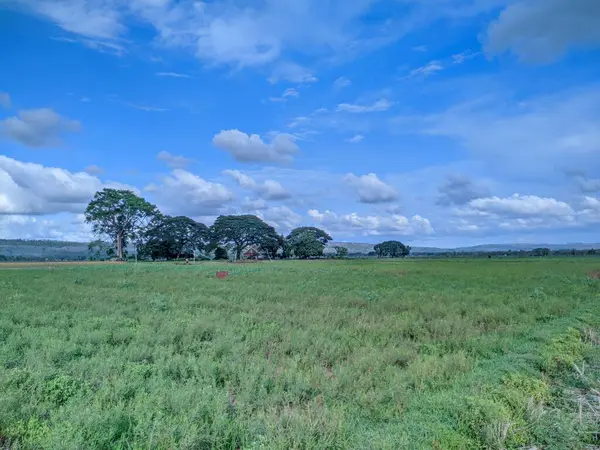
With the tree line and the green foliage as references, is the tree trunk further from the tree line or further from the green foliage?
the green foliage

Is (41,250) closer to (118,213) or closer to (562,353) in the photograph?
(118,213)

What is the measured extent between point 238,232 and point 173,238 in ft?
50.6

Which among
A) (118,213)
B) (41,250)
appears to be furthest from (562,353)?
(41,250)

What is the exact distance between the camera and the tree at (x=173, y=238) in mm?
78125

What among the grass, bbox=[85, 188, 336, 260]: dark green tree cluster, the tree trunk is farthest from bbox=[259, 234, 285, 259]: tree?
the grass

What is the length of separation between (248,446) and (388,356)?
475cm

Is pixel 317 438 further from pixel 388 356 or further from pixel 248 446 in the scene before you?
pixel 388 356

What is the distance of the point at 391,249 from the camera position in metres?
132

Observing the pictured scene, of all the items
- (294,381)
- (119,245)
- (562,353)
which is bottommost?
(294,381)

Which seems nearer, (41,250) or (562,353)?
(562,353)

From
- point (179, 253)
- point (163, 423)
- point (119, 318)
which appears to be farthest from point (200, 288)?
point (179, 253)

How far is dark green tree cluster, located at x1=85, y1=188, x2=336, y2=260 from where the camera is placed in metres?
68.9

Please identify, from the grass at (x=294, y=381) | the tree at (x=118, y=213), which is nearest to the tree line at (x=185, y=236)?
the tree at (x=118, y=213)

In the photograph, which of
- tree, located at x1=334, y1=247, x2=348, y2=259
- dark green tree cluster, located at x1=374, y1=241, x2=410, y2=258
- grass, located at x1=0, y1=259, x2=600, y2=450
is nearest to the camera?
grass, located at x1=0, y1=259, x2=600, y2=450
